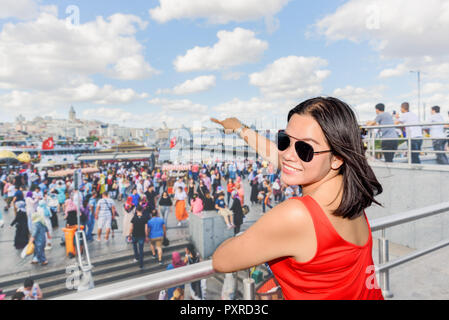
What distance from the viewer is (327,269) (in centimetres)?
77

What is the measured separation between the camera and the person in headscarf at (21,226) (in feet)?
36.0

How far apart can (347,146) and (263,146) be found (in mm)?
676

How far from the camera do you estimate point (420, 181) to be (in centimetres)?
758

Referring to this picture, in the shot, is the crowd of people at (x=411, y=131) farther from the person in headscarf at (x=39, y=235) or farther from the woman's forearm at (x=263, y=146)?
the person in headscarf at (x=39, y=235)

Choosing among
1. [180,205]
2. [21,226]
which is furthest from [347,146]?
[180,205]

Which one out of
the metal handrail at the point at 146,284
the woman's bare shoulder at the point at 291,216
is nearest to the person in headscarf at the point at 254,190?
the metal handrail at the point at 146,284

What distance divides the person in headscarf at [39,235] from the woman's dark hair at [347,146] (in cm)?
1114

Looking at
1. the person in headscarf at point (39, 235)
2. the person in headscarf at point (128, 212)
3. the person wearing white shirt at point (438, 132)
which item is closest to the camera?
the person wearing white shirt at point (438, 132)

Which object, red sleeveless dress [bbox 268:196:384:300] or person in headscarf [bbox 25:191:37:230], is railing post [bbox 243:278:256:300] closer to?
red sleeveless dress [bbox 268:196:384:300]

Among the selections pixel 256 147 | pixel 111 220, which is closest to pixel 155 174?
pixel 111 220

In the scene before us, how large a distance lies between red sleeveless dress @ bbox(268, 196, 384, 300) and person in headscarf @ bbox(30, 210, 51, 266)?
11.0 meters

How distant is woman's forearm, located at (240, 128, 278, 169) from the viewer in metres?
1.43

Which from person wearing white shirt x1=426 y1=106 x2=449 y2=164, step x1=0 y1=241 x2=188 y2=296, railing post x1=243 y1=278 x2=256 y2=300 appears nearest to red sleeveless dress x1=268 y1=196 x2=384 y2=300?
railing post x1=243 y1=278 x2=256 y2=300

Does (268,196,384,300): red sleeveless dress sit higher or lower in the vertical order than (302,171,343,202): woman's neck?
lower
